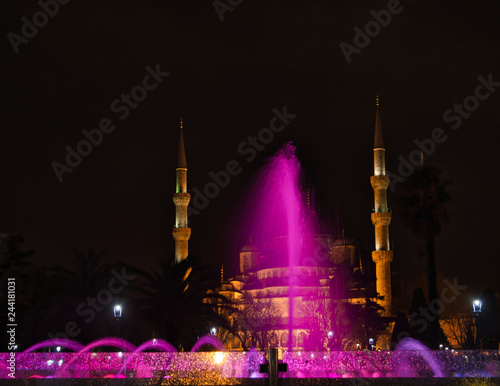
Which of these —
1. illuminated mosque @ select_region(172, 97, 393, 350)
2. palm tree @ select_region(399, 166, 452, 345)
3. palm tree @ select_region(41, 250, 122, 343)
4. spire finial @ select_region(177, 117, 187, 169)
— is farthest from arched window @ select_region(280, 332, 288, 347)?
palm tree @ select_region(41, 250, 122, 343)

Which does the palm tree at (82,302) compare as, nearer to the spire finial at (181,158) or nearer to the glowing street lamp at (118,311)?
the glowing street lamp at (118,311)

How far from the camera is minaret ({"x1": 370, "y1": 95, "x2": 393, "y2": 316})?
71.4 m

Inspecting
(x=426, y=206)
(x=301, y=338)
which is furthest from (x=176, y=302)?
(x=301, y=338)

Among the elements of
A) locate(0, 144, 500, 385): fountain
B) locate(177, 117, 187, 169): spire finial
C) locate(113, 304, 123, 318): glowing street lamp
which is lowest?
locate(0, 144, 500, 385): fountain

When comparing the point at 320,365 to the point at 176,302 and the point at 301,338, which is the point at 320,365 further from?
the point at 301,338

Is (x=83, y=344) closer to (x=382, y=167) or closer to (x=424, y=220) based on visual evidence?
(x=424, y=220)

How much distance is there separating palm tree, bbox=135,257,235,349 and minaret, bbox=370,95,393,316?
144ft

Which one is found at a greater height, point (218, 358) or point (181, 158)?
point (181, 158)

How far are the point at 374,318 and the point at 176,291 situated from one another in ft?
143

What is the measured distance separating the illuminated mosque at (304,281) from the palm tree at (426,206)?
2521 centimetres

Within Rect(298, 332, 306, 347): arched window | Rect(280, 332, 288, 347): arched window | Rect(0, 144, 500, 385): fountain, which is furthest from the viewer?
Rect(280, 332, 288, 347): arched window

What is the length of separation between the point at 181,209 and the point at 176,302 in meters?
43.3

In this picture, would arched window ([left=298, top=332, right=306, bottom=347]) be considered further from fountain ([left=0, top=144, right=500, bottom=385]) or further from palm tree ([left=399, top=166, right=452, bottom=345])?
fountain ([left=0, top=144, right=500, bottom=385])

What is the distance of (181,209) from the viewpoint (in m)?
72.1
